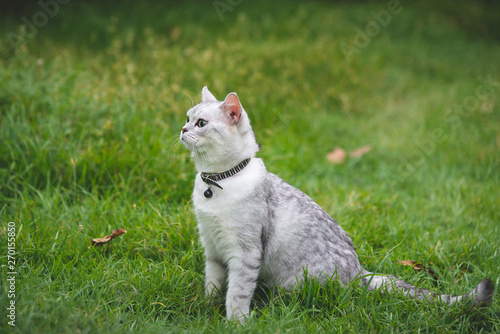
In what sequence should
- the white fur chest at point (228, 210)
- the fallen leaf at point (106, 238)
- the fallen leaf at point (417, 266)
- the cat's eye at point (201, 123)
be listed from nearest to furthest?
the white fur chest at point (228, 210)
the cat's eye at point (201, 123)
the fallen leaf at point (106, 238)
the fallen leaf at point (417, 266)

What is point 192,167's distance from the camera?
4.20 metres

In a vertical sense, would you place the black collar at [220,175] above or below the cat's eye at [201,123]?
below

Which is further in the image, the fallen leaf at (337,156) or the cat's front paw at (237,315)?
the fallen leaf at (337,156)

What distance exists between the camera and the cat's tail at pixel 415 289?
8.42 feet

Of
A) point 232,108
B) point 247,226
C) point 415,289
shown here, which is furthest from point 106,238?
point 415,289

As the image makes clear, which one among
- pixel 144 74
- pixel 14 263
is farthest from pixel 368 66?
pixel 14 263

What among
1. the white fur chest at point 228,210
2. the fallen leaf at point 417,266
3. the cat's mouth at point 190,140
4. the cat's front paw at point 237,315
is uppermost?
the cat's mouth at point 190,140

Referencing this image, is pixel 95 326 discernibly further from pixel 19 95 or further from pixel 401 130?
pixel 401 130

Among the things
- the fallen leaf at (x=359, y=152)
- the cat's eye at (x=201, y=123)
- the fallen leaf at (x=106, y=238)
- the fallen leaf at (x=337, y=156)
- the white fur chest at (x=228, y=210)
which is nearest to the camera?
the white fur chest at (x=228, y=210)

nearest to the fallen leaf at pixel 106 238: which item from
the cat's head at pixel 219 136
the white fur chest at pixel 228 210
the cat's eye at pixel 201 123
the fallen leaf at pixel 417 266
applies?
the white fur chest at pixel 228 210

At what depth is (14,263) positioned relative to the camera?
9.18 feet

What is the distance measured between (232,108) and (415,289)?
5.74ft

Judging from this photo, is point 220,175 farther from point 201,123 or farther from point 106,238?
point 106,238

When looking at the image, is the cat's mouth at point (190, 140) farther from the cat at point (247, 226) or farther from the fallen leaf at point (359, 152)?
the fallen leaf at point (359, 152)
